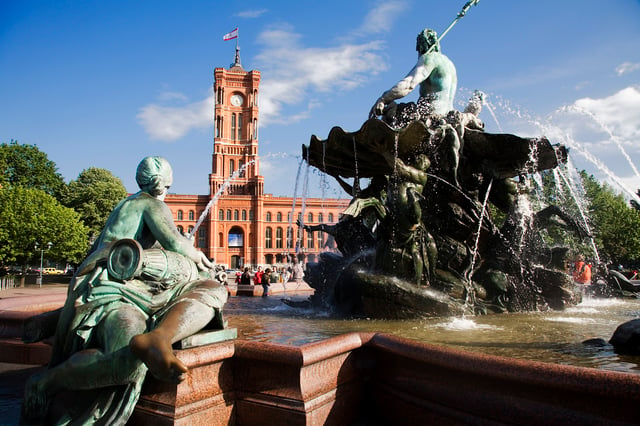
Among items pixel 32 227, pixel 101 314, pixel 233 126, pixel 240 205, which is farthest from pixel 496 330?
pixel 233 126

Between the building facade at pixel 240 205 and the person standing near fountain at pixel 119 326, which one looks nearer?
the person standing near fountain at pixel 119 326

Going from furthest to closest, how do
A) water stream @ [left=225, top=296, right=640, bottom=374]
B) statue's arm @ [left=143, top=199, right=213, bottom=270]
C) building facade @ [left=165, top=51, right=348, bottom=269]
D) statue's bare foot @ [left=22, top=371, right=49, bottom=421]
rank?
building facade @ [left=165, top=51, right=348, bottom=269] → water stream @ [left=225, top=296, right=640, bottom=374] → statue's arm @ [left=143, top=199, right=213, bottom=270] → statue's bare foot @ [left=22, top=371, right=49, bottom=421]

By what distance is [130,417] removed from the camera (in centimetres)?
250

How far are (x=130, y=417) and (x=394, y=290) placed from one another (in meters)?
4.15

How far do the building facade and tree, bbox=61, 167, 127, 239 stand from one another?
32.0 meters

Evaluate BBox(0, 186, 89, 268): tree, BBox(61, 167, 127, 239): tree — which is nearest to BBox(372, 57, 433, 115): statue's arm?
BBox(0, 186, 89, 268): tree

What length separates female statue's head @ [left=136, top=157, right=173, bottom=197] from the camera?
10.1ft

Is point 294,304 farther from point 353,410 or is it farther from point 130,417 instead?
point 130,417

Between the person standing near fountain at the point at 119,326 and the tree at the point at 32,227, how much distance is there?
2832cm

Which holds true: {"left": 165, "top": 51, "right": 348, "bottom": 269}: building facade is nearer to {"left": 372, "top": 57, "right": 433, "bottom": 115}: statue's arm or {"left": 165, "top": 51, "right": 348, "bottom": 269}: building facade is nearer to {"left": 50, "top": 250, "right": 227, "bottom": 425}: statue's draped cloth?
{"left": 372, "top": 57, "right": 433, "bottom": 115}: statue's arm

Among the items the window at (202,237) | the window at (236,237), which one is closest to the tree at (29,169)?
the window at (202,237)

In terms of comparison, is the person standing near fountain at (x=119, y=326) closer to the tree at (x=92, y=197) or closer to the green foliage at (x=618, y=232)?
the green foliage at (x=618, y=232)

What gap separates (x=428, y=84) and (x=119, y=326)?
7163 millimetres

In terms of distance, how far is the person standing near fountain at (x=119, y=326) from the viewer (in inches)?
90.2
